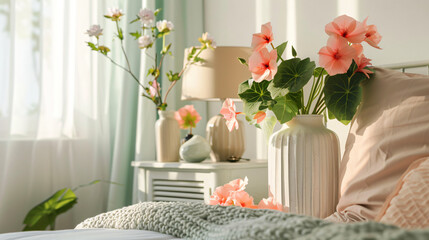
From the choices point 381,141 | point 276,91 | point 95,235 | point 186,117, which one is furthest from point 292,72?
point 186,117

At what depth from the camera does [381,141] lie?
4.04ft

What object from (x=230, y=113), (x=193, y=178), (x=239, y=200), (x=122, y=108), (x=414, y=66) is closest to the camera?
(x=239, y=200)

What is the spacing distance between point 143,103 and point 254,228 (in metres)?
2.11

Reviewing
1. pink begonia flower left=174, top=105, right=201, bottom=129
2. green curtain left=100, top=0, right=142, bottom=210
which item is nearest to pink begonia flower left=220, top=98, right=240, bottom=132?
pink begonia flower left=174, top=105, right=201, bottom=129

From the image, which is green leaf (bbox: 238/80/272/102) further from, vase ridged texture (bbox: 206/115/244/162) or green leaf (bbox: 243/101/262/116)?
vase ridged texture (bbox: 206/115/244/162)

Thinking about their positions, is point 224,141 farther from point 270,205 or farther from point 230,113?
point 270,205

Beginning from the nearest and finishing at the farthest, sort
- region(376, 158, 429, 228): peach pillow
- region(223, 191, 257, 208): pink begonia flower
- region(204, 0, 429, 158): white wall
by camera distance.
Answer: region(376, 158, 429, 228): peach pillow
region(223, 191, 257, 208): pink begonia flower
region(204, 0, 429, 158): white wall

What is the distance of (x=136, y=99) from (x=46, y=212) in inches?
32.7

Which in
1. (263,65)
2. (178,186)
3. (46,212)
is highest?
(263,65)

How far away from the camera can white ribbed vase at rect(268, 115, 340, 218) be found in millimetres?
1393

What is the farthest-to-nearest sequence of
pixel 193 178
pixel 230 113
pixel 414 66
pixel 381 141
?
pixel 193 178, pixel 414 66, pixel 230 113, pixel 381 141

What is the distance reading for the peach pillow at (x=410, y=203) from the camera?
2.91 ft

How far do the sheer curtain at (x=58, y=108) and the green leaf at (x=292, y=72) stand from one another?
1.49m

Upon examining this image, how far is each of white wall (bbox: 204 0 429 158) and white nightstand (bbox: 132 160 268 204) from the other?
1.32ft
